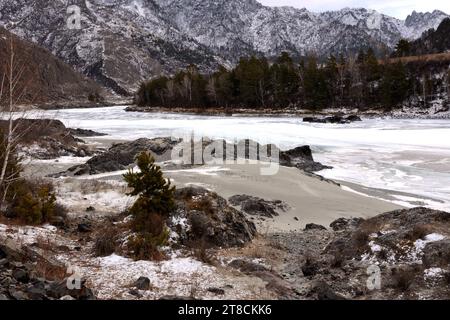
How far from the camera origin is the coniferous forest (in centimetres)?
7900

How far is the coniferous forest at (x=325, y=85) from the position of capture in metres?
79.0

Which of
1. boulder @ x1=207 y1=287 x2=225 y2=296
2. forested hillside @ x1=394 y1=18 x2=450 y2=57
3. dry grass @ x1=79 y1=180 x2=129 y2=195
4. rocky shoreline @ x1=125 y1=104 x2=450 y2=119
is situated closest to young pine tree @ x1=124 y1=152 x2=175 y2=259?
boulder @ x1=207 y1=287 x2=225 y2=296

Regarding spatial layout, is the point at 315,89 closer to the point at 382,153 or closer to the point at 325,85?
the point at 325,85

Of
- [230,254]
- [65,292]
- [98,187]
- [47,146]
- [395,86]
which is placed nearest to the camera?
[65,292]

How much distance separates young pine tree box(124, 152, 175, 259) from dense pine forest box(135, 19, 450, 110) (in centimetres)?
7157

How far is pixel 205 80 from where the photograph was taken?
109438mm

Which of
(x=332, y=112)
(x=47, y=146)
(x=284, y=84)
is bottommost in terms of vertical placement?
(x=47, y=146)

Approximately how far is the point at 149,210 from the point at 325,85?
261 ft

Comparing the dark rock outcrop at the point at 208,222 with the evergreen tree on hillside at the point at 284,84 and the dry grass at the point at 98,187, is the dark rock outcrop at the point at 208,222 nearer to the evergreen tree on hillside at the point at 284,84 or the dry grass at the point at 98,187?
the dry grass at the point at 98,187

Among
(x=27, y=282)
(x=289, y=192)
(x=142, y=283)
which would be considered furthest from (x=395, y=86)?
(x=27, y=282)

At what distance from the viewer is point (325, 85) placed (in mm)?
88125

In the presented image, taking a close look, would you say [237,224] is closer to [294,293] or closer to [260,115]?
[294,293]

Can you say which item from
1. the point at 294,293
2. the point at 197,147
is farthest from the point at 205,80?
the point at 294,293

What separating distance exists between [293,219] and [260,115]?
7081cm
